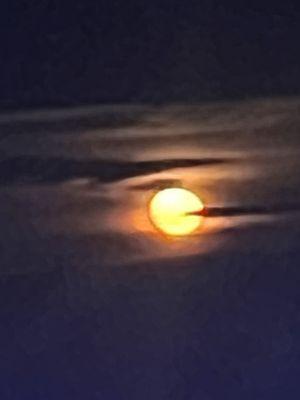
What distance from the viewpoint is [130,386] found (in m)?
1.13

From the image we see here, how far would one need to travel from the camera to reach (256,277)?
44.6 inches

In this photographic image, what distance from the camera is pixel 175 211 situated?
1.11m

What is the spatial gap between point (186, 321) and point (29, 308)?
0.54ft

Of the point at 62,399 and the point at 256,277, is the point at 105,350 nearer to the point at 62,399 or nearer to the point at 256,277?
the point at 62,399

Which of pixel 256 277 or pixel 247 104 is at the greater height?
pixel 247 104

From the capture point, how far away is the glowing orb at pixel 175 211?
1107mm

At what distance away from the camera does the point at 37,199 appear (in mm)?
1128

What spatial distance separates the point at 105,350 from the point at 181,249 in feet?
0.43

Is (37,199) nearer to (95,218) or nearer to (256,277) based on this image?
(95,218)

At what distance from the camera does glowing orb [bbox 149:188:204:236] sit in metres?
1.11

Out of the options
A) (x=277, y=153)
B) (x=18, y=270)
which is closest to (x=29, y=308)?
(x=18, y=270)

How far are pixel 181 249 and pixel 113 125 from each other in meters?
0.15

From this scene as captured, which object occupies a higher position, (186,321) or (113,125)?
(113,125)

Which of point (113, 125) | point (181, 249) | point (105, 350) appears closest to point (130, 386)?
point (105, 350)
